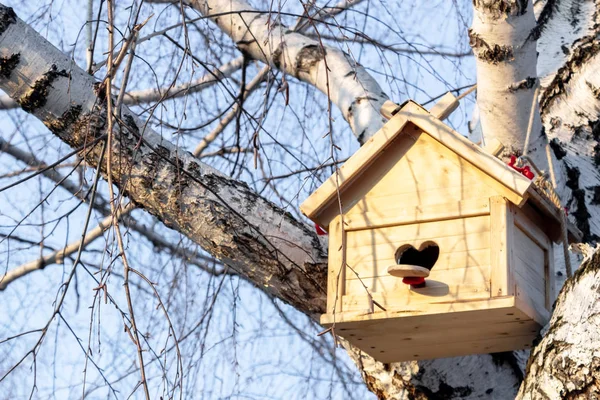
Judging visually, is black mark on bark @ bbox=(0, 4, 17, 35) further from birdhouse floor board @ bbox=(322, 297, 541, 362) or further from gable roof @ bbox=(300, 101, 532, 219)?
birdhouse floor board @ bbox=(322, 297, 541, 362)

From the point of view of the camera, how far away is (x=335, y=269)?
2090 mm

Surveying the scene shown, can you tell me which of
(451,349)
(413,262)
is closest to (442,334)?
(451,349)

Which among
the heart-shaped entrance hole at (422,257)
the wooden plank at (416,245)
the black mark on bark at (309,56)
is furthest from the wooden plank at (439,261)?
the black mark on bark at (309,56)

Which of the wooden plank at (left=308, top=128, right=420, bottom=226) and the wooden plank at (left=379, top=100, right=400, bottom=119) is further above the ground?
the wooden plank at (left=379, top=100, right=400, bottom=119)

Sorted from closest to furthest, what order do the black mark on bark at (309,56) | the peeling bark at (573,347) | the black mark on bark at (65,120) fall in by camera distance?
the peeling bark at (573,347) → the black mark on bark at (65,120) → the black mark on bark at (309,56)

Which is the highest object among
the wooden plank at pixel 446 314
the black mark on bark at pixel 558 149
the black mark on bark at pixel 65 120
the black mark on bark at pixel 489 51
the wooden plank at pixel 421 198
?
the black mark on bark at pixel 489 51

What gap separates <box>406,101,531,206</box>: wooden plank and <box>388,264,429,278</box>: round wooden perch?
0.27 metres

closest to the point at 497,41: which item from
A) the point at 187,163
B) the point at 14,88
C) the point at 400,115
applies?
the point at 400,115

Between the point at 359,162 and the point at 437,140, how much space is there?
0.60 ft

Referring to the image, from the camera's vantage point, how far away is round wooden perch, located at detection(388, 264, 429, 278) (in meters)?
1.84

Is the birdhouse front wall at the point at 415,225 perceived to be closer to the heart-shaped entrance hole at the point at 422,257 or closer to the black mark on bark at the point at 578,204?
the heart-shaped entrance hole at the point at 422,257

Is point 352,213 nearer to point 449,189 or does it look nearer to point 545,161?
point 449,189

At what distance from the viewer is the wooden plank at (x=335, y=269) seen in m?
2.04

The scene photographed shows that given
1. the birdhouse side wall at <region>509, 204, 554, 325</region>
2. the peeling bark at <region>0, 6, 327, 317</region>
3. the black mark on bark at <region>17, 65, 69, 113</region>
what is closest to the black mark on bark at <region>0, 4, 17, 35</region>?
the peeling bark at <region>0, 6, 327, 317</region>
